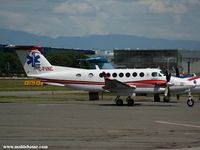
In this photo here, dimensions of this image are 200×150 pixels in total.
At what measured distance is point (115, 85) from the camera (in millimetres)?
29344

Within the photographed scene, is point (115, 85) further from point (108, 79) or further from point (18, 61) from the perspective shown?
point (18, 61)

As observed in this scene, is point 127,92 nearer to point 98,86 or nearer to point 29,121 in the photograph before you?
point 98,86

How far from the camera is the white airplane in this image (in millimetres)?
29719

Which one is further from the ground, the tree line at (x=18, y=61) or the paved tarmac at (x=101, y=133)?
the tree line at (x=18, y=61)

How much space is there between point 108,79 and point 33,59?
6555mm

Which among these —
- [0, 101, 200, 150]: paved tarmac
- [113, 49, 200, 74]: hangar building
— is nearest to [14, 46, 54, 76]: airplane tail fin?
[0, 101, 200, 150]: paved tarmac

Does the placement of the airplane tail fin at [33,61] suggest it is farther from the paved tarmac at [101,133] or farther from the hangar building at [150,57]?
the hangar building at [150,57]

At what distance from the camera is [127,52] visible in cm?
17088

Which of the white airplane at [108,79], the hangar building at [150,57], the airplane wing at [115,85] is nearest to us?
the airplane wing at [115,85]

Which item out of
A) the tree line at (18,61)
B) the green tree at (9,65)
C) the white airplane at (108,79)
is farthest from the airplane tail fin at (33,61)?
the green tree at (9,65)

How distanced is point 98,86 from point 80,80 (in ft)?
4.34

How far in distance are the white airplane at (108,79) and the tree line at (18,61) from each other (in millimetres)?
109163

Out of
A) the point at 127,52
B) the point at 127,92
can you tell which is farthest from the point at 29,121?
the point at 127,52

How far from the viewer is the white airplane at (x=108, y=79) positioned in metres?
29.7
